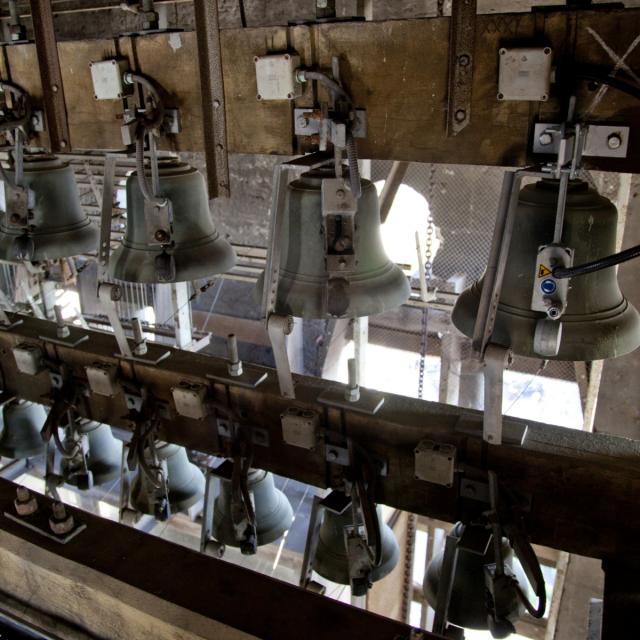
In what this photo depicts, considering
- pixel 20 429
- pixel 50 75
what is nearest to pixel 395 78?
pixel 50 75

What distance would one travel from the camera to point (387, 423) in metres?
1.60

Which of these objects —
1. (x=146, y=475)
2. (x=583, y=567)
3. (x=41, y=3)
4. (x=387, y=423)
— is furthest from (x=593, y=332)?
(x=583, y=567)

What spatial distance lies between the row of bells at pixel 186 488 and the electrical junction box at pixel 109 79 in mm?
1079

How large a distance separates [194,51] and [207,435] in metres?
1.08

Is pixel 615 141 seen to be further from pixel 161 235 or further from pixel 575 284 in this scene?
pixel 161 235

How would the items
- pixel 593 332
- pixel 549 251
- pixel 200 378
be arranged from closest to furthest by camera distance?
pixel 549 251 → pixel 593 332 → pixel 200 378

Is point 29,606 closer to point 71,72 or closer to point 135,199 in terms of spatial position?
point 135,199

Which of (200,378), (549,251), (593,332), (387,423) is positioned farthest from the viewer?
(200,378)

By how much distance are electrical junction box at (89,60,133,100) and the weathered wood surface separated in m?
0.04

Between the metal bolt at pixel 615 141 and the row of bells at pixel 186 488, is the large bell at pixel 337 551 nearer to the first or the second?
the row of bells at pixel 186 488

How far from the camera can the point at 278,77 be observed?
4.86 ft

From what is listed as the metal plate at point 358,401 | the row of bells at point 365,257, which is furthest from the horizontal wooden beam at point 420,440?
the row of bells at point 365,257

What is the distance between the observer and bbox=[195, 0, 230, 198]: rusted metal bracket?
1.50m

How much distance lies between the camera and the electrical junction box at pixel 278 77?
4.76ft
